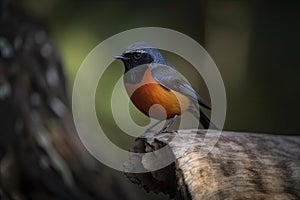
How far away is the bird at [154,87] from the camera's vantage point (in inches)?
163

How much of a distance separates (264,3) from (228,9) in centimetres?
52

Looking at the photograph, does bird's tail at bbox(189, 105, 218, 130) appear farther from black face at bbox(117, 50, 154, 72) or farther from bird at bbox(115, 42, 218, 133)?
black face at bbox(117, 50, 154, 72)

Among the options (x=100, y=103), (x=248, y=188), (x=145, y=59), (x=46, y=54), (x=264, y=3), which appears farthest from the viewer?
(x=264, y=3)

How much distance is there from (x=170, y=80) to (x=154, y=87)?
16 centimetres

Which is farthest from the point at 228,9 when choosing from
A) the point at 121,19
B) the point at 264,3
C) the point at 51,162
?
the point at 51,162

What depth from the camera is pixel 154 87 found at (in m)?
4.18

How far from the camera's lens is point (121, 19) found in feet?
28.7

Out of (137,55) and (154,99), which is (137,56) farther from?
(154,99)

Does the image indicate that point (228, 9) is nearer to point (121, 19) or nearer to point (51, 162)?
point (121, 19)

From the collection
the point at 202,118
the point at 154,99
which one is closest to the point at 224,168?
the point at 154,99

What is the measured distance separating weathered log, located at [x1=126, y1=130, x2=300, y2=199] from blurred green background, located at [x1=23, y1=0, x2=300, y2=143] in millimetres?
4609

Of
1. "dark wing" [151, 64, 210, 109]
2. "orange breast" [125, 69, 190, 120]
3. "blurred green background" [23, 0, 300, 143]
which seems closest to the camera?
"orange breast" [125, 69, 190, 120]

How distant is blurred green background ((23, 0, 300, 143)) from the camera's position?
8.43 m

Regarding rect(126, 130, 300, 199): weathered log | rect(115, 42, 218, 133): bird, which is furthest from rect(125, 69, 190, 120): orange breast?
rect(126, 130, 300, 199): weathered log
